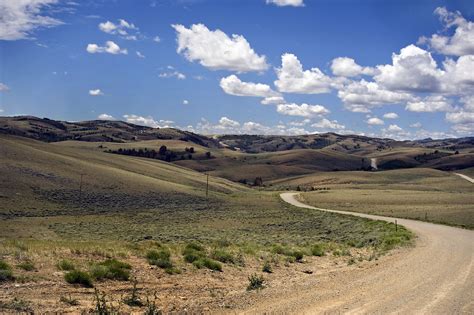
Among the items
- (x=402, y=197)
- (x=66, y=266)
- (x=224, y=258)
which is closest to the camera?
(x=66, y=266)

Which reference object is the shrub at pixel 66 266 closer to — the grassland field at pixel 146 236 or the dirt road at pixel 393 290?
the grassland field at pixel 146 236

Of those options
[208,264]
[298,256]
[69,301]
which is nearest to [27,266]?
[69,301]

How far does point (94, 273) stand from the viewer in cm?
1390

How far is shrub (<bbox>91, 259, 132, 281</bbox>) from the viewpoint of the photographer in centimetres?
1397

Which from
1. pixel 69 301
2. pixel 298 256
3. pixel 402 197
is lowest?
pixel 402 197

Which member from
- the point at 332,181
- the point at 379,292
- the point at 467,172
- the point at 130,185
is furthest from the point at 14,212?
the point at 467,172

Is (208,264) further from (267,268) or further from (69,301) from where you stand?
(69,301)

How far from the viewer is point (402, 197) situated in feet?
271

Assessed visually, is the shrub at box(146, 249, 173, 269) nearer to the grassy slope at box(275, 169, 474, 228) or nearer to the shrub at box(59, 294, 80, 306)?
the shrub at box(59, 294, 80, 306)

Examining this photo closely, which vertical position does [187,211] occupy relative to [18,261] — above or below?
below

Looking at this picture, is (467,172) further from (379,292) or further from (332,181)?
(379,292)

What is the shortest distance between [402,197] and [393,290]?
73.4 meters

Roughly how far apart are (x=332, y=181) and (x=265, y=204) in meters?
78.7

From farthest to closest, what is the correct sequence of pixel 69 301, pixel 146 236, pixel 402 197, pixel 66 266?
pixel 402 197
pixel 146 236
pixel 66 266
pixel 69 301
